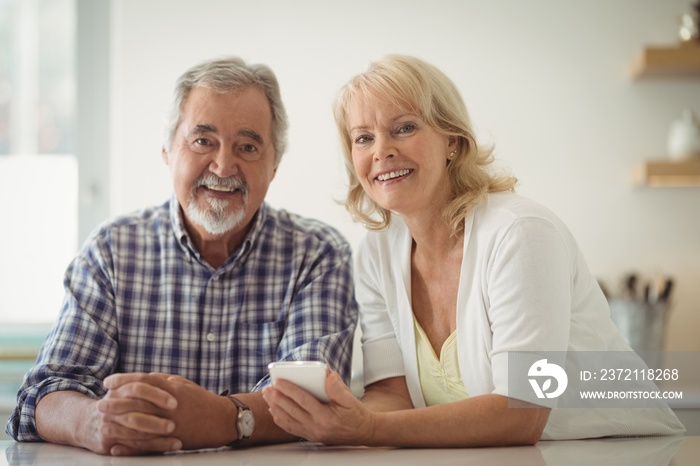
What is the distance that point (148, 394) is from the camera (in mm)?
1464

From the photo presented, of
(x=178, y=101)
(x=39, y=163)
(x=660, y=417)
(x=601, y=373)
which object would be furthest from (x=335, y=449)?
(x=39, y=163)

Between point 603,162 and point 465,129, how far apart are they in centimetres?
148

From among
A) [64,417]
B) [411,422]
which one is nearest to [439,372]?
[411,422]

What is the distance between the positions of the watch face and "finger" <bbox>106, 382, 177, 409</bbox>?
140 millimetres

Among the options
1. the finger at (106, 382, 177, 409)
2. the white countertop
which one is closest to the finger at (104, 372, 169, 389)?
the finger at (106, 382, 177, 409)

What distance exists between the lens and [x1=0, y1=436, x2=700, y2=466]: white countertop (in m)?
1.30

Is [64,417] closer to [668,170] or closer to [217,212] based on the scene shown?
[217,212]

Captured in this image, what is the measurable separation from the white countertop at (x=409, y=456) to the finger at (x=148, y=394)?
0.31 ft

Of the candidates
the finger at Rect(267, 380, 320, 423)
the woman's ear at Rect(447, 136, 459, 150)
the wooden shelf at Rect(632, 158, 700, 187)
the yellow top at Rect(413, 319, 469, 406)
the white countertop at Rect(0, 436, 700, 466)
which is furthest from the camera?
the wooden shelf at Rect(632, 158, 700, 187)

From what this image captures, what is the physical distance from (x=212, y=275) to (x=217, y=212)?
15 cm

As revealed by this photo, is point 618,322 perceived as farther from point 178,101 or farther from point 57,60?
point 57,60

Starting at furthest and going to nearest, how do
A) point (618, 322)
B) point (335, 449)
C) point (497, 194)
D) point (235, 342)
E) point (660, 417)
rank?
point (618, 322), point (235, 342), point (497, 194), point (660, 417), point (335, 449)

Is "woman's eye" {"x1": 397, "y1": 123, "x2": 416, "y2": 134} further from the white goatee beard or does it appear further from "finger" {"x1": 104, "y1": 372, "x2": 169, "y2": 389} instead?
"finger" {"x1": 104, "y1": 372, "x2": 169, "y2": 389}

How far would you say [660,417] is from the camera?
1.64m
